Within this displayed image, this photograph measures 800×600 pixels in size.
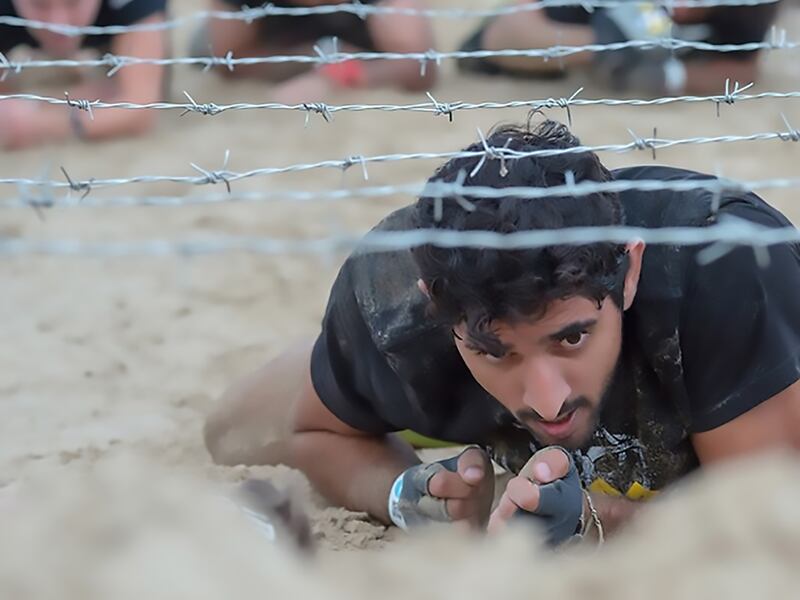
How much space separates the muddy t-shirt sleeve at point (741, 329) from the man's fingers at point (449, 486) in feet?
1.18

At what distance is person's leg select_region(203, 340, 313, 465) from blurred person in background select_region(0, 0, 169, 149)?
4.71 feet

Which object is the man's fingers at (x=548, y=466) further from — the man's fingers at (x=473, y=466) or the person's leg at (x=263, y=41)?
the person's leg at (x=263, y=41)

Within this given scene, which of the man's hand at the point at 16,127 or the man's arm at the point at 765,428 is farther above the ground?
the man's arm at the point at 765,428

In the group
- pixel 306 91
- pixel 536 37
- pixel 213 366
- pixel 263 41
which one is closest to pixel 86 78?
pixel 263 41

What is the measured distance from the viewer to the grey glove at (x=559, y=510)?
145cm

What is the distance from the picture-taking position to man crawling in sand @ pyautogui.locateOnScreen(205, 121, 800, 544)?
53.3 inches

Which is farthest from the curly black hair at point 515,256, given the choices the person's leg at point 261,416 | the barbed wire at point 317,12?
the barbed wire at point 317,12

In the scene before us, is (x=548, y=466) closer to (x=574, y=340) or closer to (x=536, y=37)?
(x=574, y=340)

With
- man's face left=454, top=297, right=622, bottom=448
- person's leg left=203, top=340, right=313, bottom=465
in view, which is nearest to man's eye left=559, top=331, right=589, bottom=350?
man's face left=454, top=297, right=622, bottom=448

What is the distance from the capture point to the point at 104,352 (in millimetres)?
2363

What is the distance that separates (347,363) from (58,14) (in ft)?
6.27

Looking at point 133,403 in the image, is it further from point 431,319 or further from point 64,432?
point 431,319

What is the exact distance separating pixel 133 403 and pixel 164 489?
1.28 meters

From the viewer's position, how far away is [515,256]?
4.32 ft
